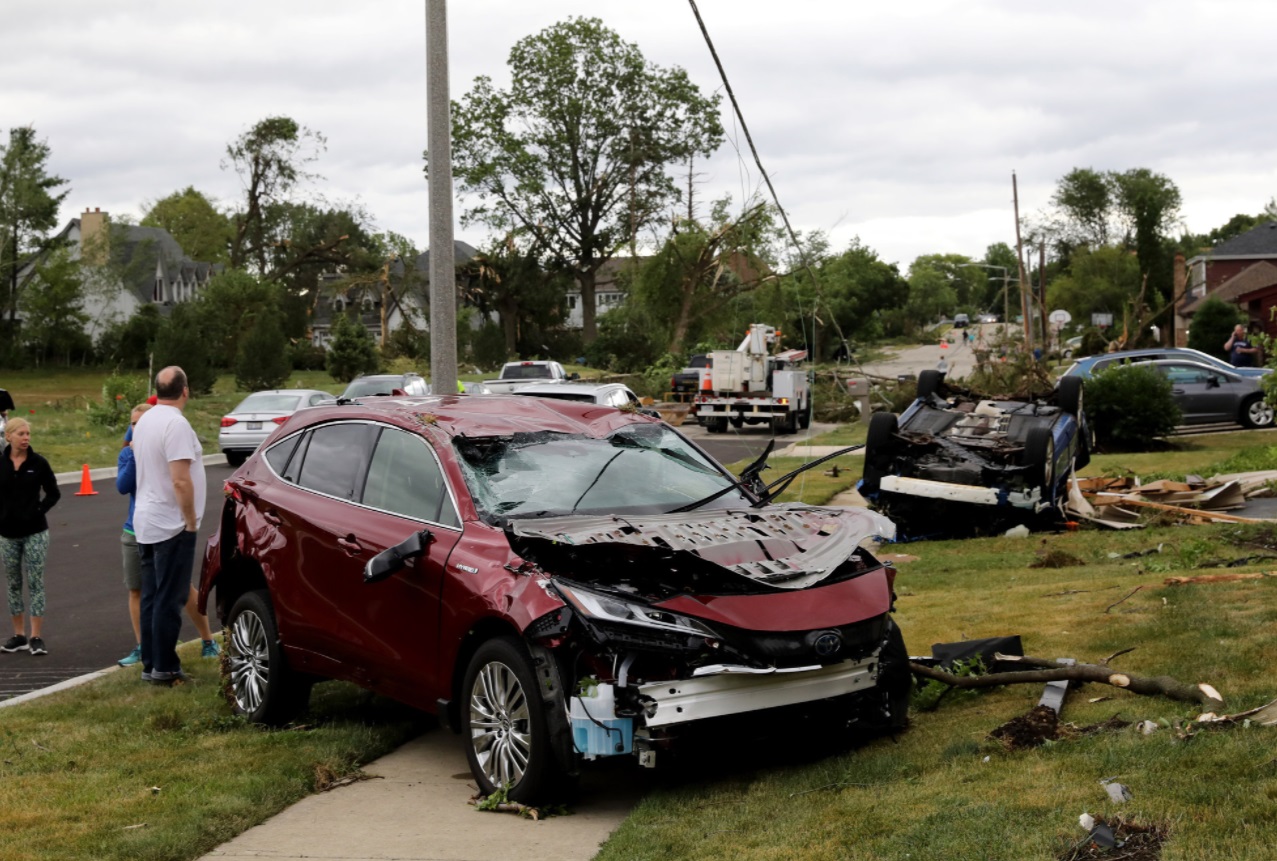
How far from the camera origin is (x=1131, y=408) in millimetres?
23734

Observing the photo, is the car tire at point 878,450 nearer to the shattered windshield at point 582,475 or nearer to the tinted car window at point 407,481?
the shattered windshield at point 582,475

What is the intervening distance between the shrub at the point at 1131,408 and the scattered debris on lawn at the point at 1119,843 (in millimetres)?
20434

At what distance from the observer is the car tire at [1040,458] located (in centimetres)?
1345

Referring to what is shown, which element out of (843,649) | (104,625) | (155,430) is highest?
(155,430)

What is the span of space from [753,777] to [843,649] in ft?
2.36

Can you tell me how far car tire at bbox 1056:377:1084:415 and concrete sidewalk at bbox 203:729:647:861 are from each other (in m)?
8.98

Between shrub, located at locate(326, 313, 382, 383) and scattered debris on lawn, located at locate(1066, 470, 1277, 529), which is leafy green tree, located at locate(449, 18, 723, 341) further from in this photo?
scattered debris on lawn, located at locate(1066, 470, 1277, 529)

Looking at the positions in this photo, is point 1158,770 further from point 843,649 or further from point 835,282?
point 835,282

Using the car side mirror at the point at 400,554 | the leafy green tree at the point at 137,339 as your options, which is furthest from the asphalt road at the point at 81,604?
the leafy green tree at the point at 137,339

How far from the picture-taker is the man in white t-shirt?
8.41 meters

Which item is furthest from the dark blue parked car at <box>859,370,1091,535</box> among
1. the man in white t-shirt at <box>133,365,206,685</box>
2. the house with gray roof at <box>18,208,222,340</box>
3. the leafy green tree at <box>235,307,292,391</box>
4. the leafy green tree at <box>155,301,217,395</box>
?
the house with gray roof at <box>18,208,222,340</box>

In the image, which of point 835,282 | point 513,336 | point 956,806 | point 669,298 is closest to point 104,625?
point 956,806

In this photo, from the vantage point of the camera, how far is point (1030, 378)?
26828 millimetres

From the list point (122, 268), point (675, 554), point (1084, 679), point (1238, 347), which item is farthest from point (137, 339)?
point (1084, 679)
